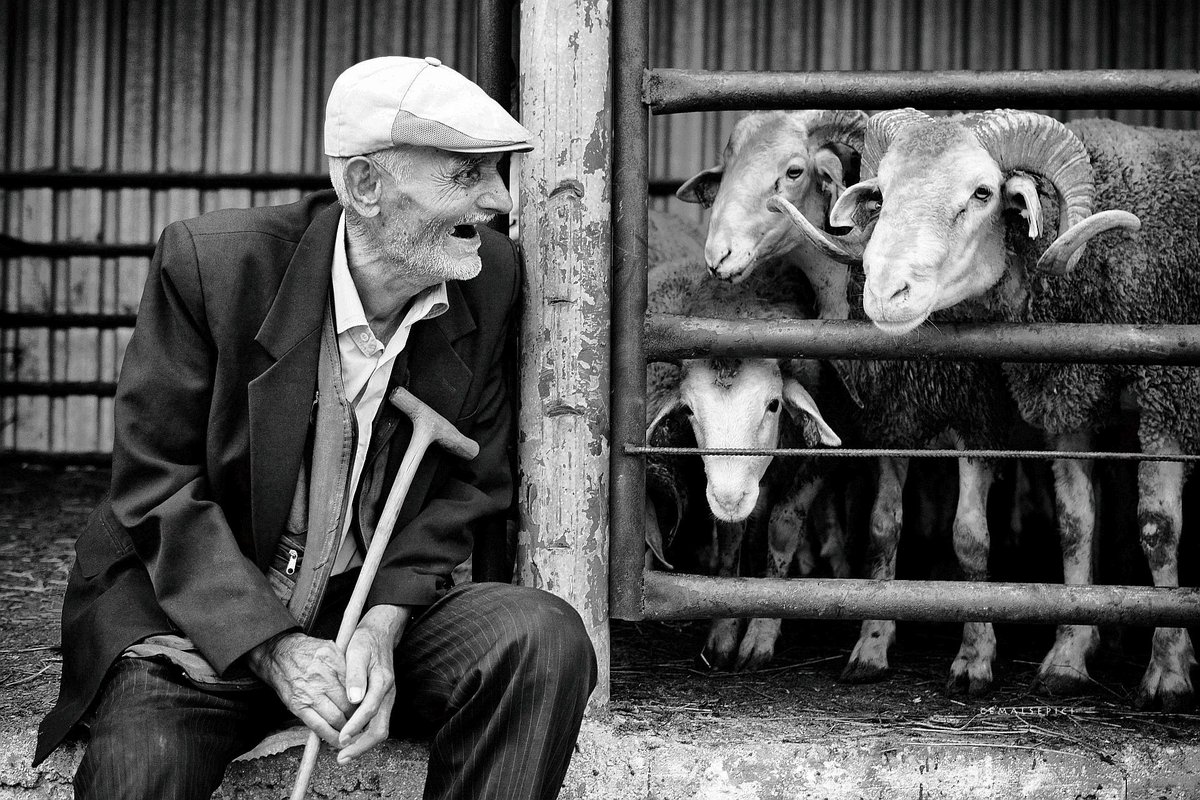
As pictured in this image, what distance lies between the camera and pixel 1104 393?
3.39 metres

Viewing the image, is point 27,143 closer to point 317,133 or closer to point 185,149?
point 185,149

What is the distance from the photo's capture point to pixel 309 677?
208cm

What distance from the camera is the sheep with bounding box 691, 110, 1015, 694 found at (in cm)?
356

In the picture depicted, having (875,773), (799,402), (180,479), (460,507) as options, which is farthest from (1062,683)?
(180,479)

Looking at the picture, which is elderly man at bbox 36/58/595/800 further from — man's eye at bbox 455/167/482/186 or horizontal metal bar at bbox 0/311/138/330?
horizontal metal bar at bbox 0/311/138/330

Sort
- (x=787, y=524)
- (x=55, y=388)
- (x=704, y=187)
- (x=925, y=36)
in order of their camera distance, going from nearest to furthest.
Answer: (x=787, y=524) < (x=704, y=187) < (x=925, y=36) < (x=55, y=388)

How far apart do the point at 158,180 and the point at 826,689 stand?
757cm

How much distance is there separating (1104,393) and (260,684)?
241cm

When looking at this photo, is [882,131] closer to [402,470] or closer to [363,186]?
[363,186]

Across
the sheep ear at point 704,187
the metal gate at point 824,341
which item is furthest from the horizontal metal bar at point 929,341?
the sheep ear at point 704,187

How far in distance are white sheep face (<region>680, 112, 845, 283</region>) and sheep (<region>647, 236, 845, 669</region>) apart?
0.15 m

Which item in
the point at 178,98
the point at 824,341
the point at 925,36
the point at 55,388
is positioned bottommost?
the point at 55,388

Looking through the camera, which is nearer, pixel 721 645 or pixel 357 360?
pixel 357 360

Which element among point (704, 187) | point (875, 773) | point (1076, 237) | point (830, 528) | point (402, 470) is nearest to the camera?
point (402, 470)
